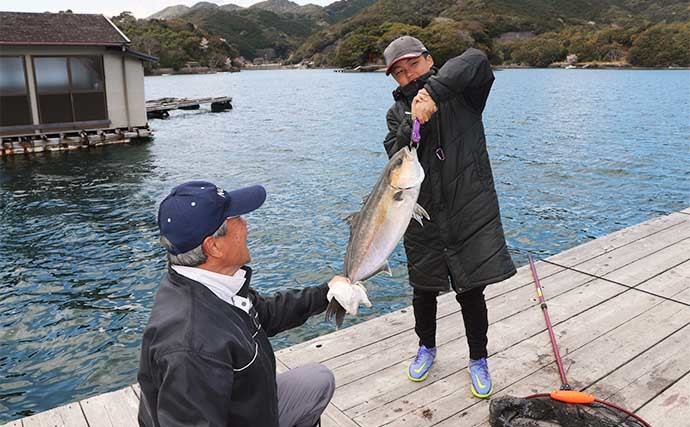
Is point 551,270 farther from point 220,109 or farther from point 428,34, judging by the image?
point 428,34

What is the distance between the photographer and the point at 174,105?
127 ft

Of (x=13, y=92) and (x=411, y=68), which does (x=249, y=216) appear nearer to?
(x=411, y=68)

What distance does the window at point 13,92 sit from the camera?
21719 millimetres

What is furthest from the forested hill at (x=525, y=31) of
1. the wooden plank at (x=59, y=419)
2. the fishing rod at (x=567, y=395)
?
the wooden plank at (x=59, y=419)

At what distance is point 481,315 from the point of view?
3.65 metres

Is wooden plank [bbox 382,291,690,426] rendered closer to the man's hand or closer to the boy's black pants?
the boy's black pants

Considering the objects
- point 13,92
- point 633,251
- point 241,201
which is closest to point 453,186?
point 241,201

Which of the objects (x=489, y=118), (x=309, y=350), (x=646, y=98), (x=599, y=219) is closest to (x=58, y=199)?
(x=309, y=350)

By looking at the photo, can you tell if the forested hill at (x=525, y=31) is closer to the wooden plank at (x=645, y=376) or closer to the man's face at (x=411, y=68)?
the wooden plank at (x=645, y=376)

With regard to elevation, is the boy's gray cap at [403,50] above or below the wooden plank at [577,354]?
above

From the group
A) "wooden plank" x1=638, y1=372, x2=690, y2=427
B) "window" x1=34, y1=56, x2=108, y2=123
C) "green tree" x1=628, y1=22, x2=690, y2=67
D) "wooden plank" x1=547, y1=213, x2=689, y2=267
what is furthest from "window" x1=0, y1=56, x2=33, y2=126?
"green tree" x1=628, y1=22, x2=690, y2=67

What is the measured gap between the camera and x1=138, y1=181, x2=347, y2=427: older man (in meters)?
1.84

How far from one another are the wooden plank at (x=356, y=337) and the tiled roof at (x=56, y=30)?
22.2 m

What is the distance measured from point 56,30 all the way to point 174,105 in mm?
15828
